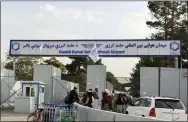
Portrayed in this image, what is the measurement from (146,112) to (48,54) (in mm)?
16870

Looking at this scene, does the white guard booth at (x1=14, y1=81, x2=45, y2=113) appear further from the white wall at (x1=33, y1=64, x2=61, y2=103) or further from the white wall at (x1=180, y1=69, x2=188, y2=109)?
the white wall at (x1=180, y1=69, x2=188, y2=109)

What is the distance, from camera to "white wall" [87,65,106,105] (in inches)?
1113

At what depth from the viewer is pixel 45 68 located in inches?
1155

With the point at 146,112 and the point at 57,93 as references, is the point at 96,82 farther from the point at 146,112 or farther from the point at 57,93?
the point at 146,112

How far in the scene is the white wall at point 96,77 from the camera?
92.7 feet

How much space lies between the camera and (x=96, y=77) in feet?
93.1

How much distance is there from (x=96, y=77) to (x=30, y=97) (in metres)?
→ 5.13

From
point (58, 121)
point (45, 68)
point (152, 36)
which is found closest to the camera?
point (58, 121)

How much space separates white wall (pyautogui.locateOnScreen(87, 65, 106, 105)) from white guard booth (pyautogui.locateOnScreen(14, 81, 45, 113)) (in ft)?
11.0

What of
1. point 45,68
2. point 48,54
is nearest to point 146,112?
point 45,68

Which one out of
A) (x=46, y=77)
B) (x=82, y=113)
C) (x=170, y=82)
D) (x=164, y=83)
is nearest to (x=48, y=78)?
(x=46, y=77)

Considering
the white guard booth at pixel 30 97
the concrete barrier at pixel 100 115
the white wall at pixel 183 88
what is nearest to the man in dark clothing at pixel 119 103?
the white wall at pixel 183 88

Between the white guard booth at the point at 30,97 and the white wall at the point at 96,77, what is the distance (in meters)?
3.34

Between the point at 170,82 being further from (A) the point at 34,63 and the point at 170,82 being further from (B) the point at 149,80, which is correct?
(A) the point at 34,63
